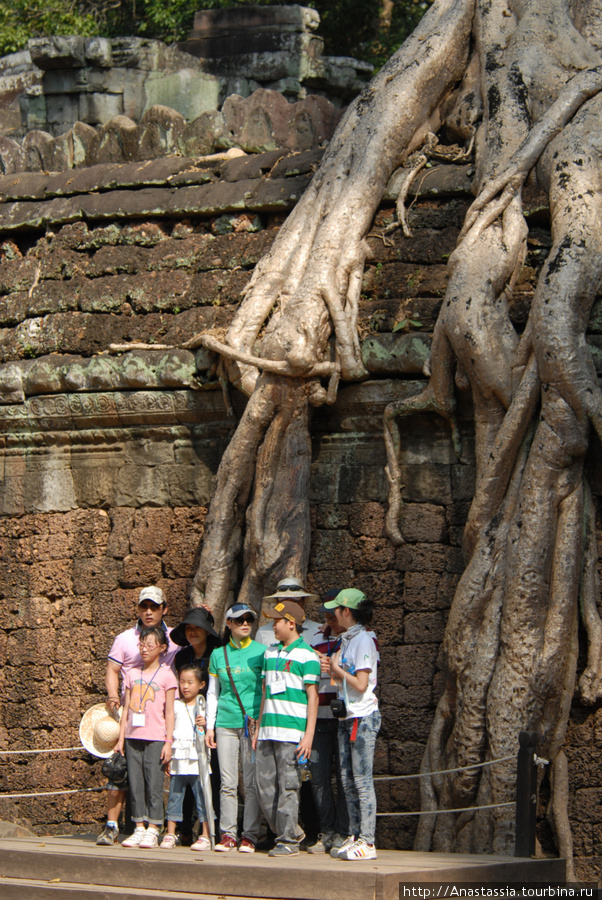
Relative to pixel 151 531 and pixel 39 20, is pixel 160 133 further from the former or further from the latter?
pixel 39 20

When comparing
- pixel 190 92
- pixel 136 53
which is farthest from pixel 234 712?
pixel 136 53

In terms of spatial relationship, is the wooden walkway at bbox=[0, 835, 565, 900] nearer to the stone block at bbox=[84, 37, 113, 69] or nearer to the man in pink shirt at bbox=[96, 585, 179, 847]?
the man in pink shirt at bbox=[96, 585, 179, 847]

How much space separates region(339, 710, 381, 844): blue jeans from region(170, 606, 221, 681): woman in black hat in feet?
2.94

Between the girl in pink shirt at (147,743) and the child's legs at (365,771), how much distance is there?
0.95m

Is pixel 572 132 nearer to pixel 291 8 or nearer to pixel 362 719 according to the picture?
pixel 362 719

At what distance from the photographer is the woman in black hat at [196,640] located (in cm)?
649

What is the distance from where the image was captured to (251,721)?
20.2 feet

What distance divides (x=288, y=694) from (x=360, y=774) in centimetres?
49

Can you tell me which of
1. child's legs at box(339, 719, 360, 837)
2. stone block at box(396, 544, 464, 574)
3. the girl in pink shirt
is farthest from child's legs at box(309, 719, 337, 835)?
stone block at box(396, 544, 464, 574)

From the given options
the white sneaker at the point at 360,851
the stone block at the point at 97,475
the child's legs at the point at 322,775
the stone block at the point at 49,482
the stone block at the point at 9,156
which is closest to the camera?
the white sneaker at the point at 360,851

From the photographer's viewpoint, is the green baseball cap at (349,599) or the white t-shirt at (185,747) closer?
the green baseball cap at (349,599)

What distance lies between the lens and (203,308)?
8.15 meters

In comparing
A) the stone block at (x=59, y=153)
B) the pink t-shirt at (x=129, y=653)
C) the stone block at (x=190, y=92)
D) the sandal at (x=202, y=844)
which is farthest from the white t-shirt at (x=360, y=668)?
the stone block at (x=190, y=92)

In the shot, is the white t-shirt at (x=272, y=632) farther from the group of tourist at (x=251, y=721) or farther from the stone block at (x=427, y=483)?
the stone block at (x=427, y=483)
